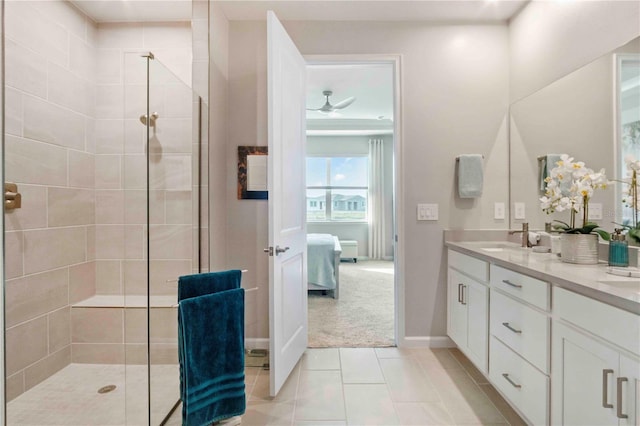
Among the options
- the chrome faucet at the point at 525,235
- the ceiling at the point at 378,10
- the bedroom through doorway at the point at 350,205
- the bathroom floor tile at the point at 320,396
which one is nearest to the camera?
the bathroom floor tile at the point at 320,396

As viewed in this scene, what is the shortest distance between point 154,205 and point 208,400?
0.97 meters

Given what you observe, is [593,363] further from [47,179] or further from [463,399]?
[47,179]

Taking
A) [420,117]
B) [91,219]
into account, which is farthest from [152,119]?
[420,117]

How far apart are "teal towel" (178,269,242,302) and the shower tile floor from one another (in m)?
0.49

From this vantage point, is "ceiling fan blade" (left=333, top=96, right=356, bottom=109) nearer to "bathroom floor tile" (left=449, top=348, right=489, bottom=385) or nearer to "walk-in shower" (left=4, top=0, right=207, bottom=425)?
"walk-in shower" (left=4, top=0, right=207, bottom=425)

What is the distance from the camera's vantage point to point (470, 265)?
7.15ft

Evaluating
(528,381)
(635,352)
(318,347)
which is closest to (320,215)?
(318,347)

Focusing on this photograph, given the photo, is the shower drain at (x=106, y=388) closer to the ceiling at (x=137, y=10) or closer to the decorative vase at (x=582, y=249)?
the ceiling at (x=137, y=10)

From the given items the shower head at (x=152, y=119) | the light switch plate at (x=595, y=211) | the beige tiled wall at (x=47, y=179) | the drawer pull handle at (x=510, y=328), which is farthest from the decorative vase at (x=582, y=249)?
the beige tiled wall at (x=47, y=179)

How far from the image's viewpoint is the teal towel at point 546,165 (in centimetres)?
215

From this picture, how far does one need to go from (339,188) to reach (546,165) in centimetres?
533

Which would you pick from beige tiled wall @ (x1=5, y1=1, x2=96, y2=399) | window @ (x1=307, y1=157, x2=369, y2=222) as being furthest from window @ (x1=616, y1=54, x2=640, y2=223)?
window @ (x1=307, y1=157, x2=369, y2=222)

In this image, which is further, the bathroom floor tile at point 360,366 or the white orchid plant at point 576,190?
the bathroom floor tile at point 360,366

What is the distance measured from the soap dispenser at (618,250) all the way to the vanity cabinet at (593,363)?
501 millimetres
